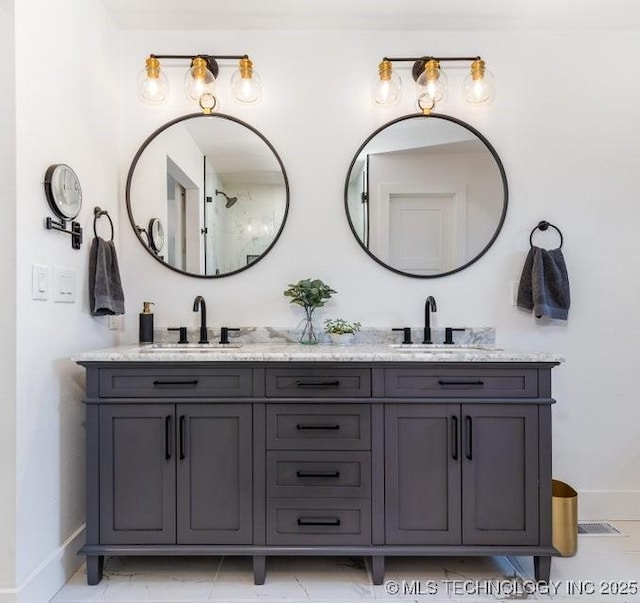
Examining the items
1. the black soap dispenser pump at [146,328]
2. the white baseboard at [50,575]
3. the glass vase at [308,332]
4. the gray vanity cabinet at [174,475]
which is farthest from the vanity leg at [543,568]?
the black soap dispenser pump at [146,328]

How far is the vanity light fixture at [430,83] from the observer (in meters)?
2.13

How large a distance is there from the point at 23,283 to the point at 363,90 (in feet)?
5.94

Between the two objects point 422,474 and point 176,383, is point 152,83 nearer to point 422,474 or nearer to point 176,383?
point 176,383

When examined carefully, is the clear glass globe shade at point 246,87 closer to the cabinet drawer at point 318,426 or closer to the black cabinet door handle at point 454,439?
the cabinet drawer at point 318,426

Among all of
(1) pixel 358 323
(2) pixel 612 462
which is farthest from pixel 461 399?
(2) pixel 612 462

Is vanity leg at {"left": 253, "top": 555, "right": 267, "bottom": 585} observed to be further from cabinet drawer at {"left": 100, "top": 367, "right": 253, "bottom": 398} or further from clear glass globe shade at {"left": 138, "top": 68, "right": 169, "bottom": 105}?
clear glass globe shade at {"left": 138, "top": 68, "right": 169, "bottom": 105}

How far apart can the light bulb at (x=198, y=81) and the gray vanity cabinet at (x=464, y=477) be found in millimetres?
1860

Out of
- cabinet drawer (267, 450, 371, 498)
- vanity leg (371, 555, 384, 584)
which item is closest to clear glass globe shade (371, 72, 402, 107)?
cabinet drawer (267, 450, 371, 498)

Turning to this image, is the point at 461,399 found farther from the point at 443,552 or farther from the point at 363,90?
the point at 363,90

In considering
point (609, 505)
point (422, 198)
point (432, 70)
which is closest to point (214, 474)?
point (422, 198)

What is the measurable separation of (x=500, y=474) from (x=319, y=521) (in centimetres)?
72

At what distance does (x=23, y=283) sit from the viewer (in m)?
1.49

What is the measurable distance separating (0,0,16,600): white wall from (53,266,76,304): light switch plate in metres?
0.22

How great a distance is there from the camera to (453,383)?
1.66 metres
